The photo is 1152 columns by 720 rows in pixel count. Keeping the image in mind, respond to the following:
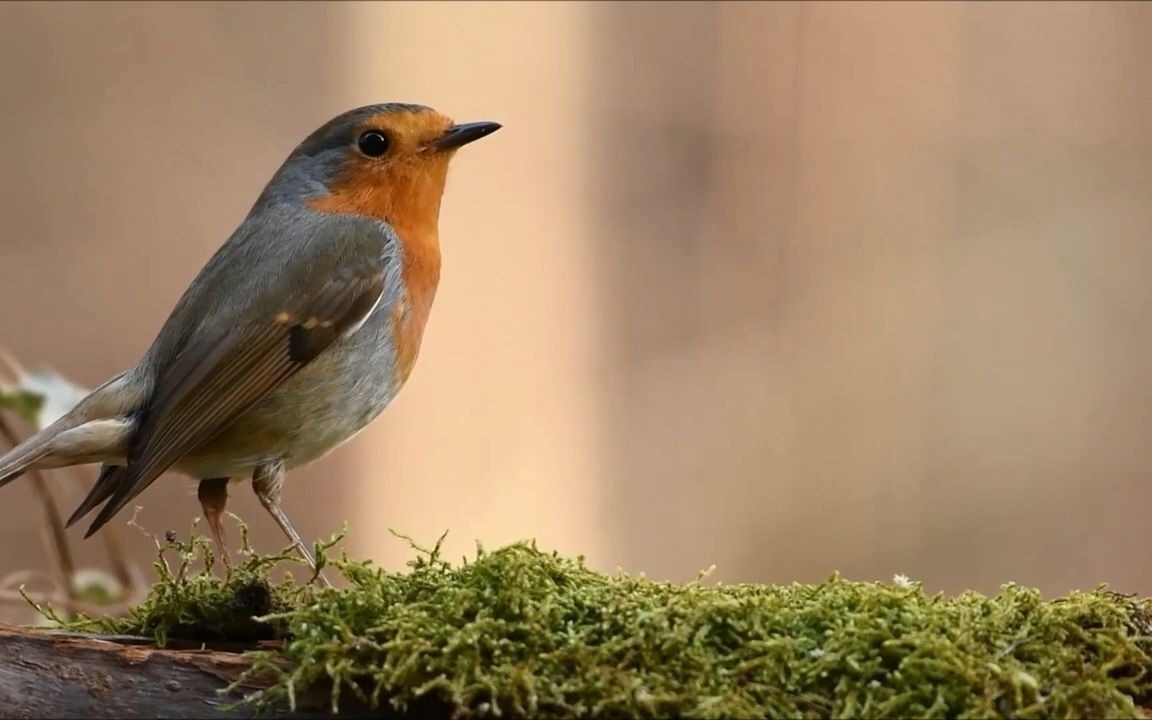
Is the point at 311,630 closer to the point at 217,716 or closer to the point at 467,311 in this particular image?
the point at 217,716

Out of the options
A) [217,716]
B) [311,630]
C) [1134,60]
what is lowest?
[217,716]

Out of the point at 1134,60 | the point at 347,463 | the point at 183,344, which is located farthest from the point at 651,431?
the point at 183,344

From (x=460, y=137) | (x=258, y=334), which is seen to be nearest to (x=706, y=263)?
(x=460, y=137)

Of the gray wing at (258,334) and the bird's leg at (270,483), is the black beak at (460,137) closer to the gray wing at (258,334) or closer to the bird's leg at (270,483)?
the gray wing at (258,334)

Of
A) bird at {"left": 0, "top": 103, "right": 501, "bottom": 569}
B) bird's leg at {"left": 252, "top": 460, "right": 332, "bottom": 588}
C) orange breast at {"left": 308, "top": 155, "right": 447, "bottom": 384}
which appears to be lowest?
bird's leg at {"left": 252, "top": 460, "right": 332, "bottom": 588}

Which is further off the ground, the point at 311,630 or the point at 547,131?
the point at 547,131

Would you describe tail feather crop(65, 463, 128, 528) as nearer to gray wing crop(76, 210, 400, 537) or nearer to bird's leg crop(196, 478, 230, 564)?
gray wing crop(76, 210, 400, 537)

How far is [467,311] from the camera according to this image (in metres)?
6.27

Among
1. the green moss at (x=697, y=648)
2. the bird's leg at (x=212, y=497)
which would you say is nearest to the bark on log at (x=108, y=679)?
the green moss at (x=697, y=648)

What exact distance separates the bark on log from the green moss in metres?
0.09

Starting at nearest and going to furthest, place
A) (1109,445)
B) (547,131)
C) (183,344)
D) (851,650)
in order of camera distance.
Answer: (851,650) < (183,344) < (1109,445) < (547,131)

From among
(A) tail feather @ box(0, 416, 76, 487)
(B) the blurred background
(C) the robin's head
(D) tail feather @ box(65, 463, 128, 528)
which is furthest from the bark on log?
(B) the blurred background

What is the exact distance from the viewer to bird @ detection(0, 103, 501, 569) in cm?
262

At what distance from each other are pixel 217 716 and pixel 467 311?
4.61m
